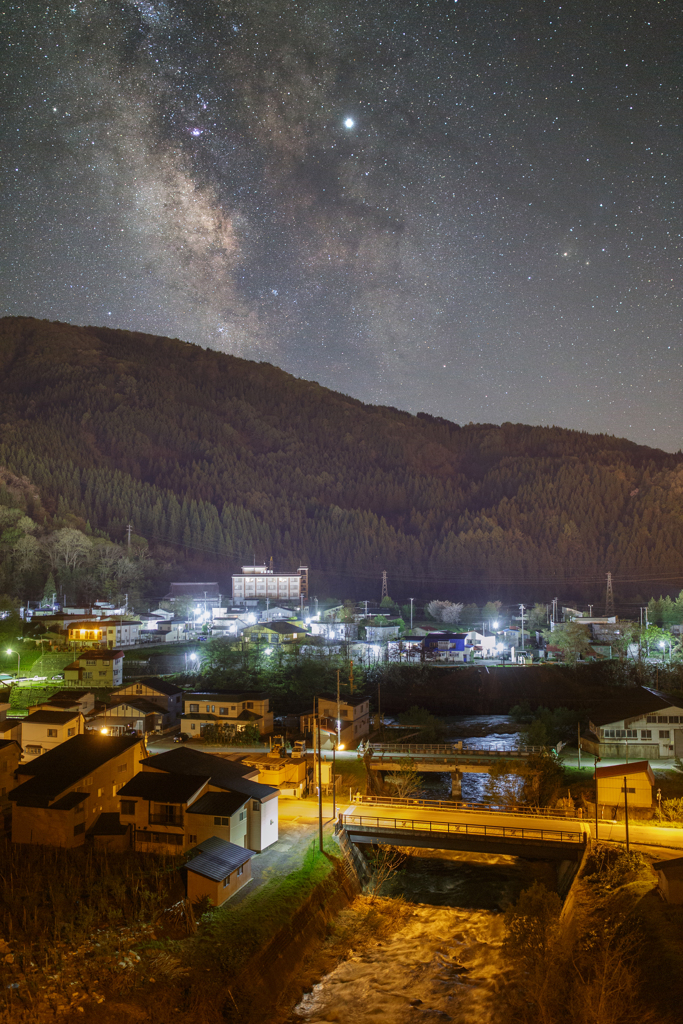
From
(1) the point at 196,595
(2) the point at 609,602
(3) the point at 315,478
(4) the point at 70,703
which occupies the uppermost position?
(3) the point at 315,478

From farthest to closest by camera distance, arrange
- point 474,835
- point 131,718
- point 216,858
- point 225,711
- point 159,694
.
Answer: point 159,694
point 225,711
point 131,718
point 474,835
point 216,858

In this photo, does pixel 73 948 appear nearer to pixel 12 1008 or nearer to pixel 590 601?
pixel 12 1008

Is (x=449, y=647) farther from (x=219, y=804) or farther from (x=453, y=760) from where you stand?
(x=219, y=804)

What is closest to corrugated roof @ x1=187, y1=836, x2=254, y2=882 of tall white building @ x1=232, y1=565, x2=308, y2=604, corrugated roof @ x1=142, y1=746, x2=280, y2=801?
corrugated roof @ x1=142, y1=746, x2=280, y2=801

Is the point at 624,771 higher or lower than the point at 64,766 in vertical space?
lower

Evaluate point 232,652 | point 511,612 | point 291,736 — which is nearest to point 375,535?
point 511,612

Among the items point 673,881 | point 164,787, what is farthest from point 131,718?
point 673,881

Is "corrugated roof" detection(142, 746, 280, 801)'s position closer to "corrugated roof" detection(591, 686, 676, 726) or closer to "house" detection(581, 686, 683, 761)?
"house" detection(581, 686, 683, 761)
